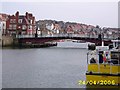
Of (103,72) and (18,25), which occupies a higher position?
(18,25)

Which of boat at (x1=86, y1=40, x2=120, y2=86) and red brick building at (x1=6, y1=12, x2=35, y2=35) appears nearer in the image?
boat at (x1=86, y1=40, x2=120, y2=86)

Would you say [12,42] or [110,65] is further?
[12,42]

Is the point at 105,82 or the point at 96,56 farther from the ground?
the point at 96,56

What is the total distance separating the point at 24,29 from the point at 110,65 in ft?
195

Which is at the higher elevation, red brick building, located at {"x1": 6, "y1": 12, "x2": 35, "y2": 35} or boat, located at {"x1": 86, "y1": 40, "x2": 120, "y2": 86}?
red brick building, located at {"x1": 6, "y1": 12, "x2": 35, "y2": 35}

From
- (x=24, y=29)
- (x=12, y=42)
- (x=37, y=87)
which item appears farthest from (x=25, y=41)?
(x=37, y=87)

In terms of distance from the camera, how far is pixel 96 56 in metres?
15.6

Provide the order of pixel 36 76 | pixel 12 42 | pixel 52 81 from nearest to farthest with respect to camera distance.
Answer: pixel 52 81, pixel 36 76, pixel 12 42

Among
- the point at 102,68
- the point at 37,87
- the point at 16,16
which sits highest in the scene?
the point at 16,16

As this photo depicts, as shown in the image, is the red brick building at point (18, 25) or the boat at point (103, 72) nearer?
the boat at point (103, 72)

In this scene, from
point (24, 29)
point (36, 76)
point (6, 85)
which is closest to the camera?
point (6, 85)

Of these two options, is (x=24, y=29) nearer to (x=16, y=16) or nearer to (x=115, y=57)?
(x=16, y=16)

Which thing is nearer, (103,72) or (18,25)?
(103,72)

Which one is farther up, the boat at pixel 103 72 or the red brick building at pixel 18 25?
the red brick building at pixel 18 25
